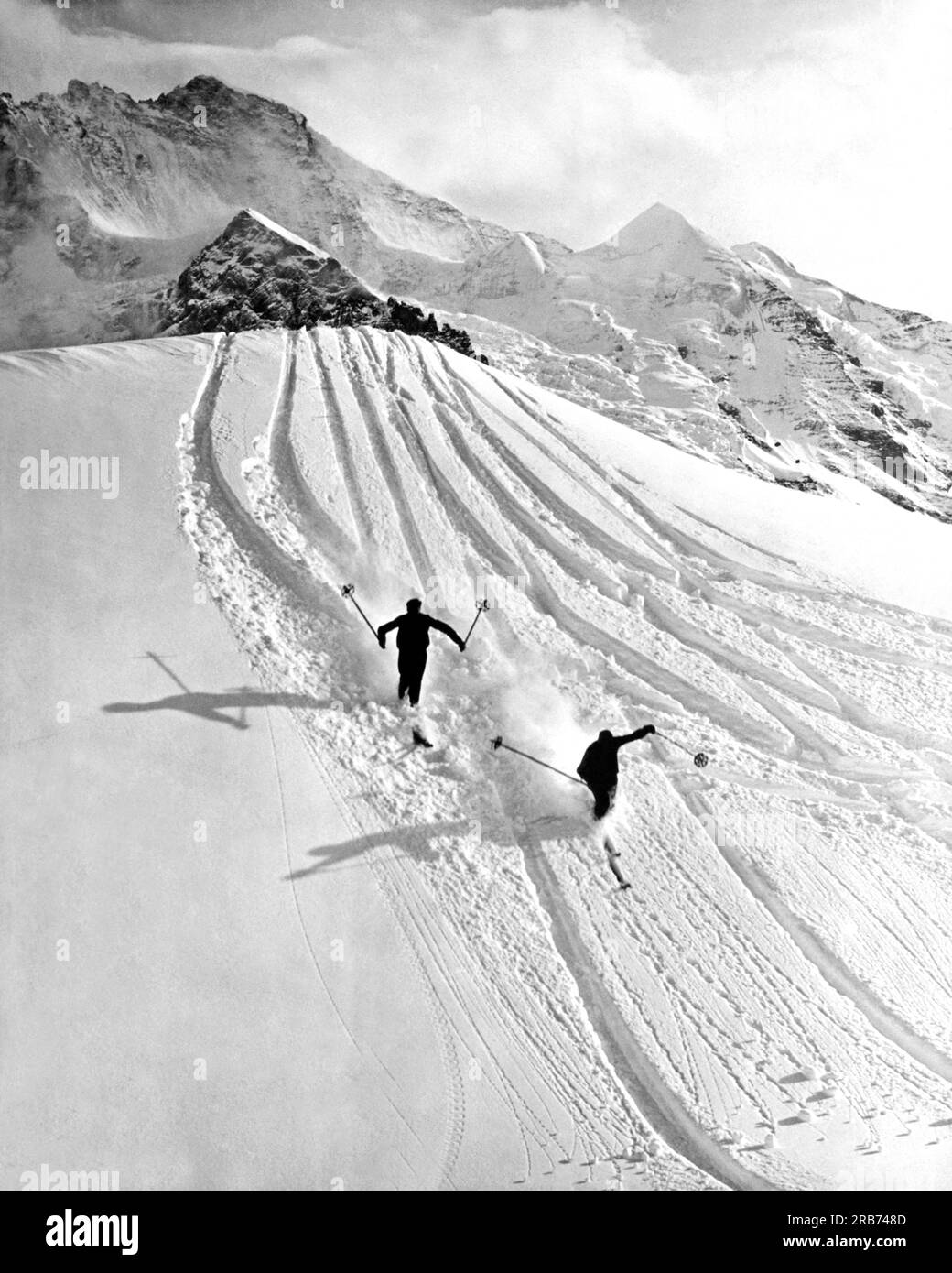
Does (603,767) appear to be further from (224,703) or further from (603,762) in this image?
(224,703)

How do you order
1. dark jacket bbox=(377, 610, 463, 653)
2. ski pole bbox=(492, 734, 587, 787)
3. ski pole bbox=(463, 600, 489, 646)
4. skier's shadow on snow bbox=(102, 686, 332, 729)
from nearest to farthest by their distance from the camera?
ski pole bbox=(492, 734, 587, 787) < skier's shadow on snow bbox=(102, 686, 332, 729) < dark jacket bbox=(377, 610, 463, 653) < ski pole bbox=(463, 600, 489, 646)

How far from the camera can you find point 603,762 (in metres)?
7.49

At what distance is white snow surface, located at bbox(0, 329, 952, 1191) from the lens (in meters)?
6.00

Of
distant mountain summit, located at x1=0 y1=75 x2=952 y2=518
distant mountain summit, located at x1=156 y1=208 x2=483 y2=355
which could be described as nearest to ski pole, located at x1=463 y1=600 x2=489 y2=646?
distant mountain summit, located at x1=0 y1=75 x2=952 y2=518

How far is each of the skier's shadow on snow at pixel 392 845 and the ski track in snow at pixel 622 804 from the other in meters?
0.03

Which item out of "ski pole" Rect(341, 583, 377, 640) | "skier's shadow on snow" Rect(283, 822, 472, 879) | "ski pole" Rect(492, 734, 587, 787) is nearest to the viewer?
"skier's shadow on snow" Rect(283, 822, 472, 879)

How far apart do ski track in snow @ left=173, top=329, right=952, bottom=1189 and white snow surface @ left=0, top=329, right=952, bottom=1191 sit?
0.03m

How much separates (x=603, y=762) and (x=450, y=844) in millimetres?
1298

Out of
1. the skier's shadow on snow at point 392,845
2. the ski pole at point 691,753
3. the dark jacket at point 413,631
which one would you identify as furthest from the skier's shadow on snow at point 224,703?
the ski pole at point 691,753

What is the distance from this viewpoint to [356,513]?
10.9m

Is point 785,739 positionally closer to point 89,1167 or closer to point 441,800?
point 441,800

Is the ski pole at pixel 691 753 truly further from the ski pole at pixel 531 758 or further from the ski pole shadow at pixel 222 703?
the ski pole shadow at pixel 222 703

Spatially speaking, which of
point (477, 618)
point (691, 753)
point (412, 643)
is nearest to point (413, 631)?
point (412, 643)

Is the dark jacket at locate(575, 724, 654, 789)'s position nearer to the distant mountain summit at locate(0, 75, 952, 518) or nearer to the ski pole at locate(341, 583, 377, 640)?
the ski pole at locate(341, 583, 377, 640)
